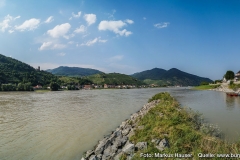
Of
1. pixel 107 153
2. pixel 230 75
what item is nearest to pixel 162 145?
pixel 107 153

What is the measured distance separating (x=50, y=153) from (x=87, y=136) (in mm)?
4147

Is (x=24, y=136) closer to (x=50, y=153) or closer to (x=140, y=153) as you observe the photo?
(x=50, y=153)

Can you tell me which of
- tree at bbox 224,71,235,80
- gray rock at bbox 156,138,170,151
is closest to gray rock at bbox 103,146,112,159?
gray rock at bbox 156,138,170,151

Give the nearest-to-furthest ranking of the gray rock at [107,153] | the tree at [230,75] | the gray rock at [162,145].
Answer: the gray rock at [162,145], the gray rock at [107,153], the tree at [230,75]

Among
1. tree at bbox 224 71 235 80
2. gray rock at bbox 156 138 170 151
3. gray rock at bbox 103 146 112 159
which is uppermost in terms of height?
tree at bbox 224 71 235 80

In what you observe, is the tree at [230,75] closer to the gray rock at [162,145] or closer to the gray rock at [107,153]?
the gray rock at [162,145]

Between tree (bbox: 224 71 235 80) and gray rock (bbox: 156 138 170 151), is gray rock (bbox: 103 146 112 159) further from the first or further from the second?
tree (bbox: 224 71 235 80)

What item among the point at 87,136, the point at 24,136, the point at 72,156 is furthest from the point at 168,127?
the point at 24,136

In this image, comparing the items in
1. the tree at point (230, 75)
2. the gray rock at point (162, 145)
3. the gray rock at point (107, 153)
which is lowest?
the gray rock at point (107, 153)

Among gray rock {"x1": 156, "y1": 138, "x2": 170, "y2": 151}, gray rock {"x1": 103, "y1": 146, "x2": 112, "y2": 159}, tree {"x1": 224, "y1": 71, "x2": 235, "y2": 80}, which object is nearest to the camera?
gray rock {"x1": 156, "y1": 138, "x2": 170, "y2": 151}

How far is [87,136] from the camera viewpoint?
1548cm

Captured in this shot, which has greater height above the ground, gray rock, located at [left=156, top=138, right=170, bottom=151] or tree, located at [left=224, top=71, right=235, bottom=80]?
tree, located at [left=224, top=71, right=235, bottom=80]

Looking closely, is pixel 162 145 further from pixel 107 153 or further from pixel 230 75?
pixel 230 75

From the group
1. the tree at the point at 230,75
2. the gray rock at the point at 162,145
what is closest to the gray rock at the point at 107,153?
the gray rock at the point at 162,145
